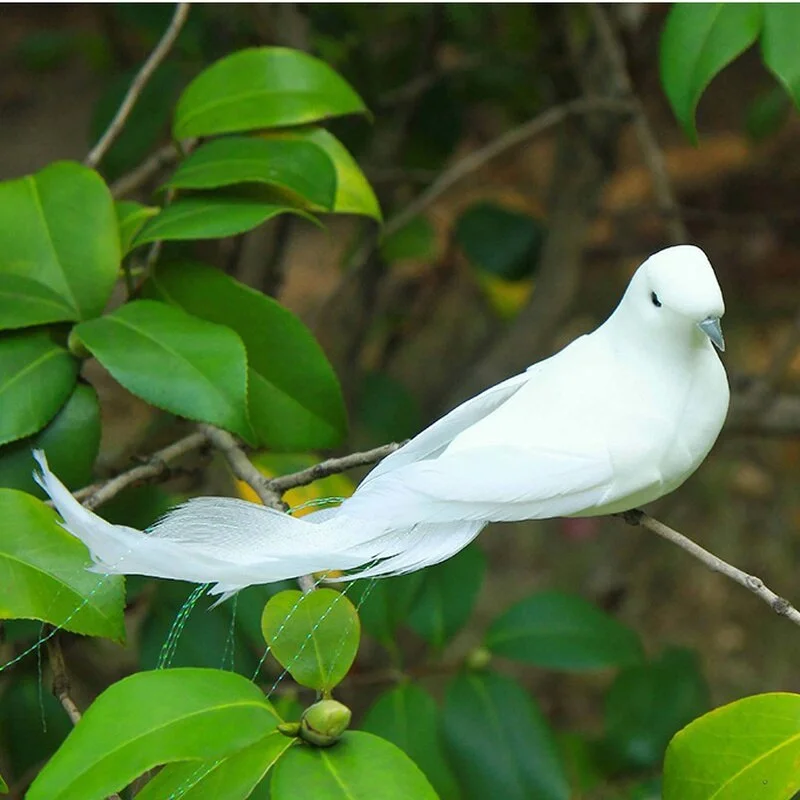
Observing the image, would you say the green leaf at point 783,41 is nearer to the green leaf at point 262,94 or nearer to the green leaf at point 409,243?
the green leaf at point 262,94

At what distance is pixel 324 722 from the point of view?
0.56m

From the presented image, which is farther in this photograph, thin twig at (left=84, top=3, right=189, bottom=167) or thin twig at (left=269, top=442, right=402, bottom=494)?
thin twig at (left=84, top=3, right=189, bottom=167)

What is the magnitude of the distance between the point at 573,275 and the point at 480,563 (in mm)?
463

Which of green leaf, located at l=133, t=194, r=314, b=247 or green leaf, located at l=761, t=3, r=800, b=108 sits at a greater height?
green leaf, located at l=761, t=3, r=800, b=108

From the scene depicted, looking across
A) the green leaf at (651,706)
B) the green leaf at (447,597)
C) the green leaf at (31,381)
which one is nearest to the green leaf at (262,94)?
the green leaf at (31,381)

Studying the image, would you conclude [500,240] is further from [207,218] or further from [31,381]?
[31,381]

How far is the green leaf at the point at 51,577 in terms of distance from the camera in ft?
2.01

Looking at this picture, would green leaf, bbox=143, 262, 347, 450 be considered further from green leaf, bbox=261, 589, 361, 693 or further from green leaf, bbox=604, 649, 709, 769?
green leaf, bbox=604, 649, 709, 769

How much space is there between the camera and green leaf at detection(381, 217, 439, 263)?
1479mm

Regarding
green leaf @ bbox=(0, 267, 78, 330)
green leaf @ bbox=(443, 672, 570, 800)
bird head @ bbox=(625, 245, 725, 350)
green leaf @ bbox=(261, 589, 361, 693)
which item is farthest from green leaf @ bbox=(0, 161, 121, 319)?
green leaf @ bbox=(443, 672, 570, 800)

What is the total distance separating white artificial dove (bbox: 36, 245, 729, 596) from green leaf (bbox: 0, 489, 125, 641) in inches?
1.6

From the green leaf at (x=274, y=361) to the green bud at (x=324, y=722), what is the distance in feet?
0.96

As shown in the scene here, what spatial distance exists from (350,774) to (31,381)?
0.36 m

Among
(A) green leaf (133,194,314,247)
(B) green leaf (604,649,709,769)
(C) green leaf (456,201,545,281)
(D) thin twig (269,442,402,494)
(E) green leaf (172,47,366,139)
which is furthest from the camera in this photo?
(C) green leaf (456,201,545,281)
